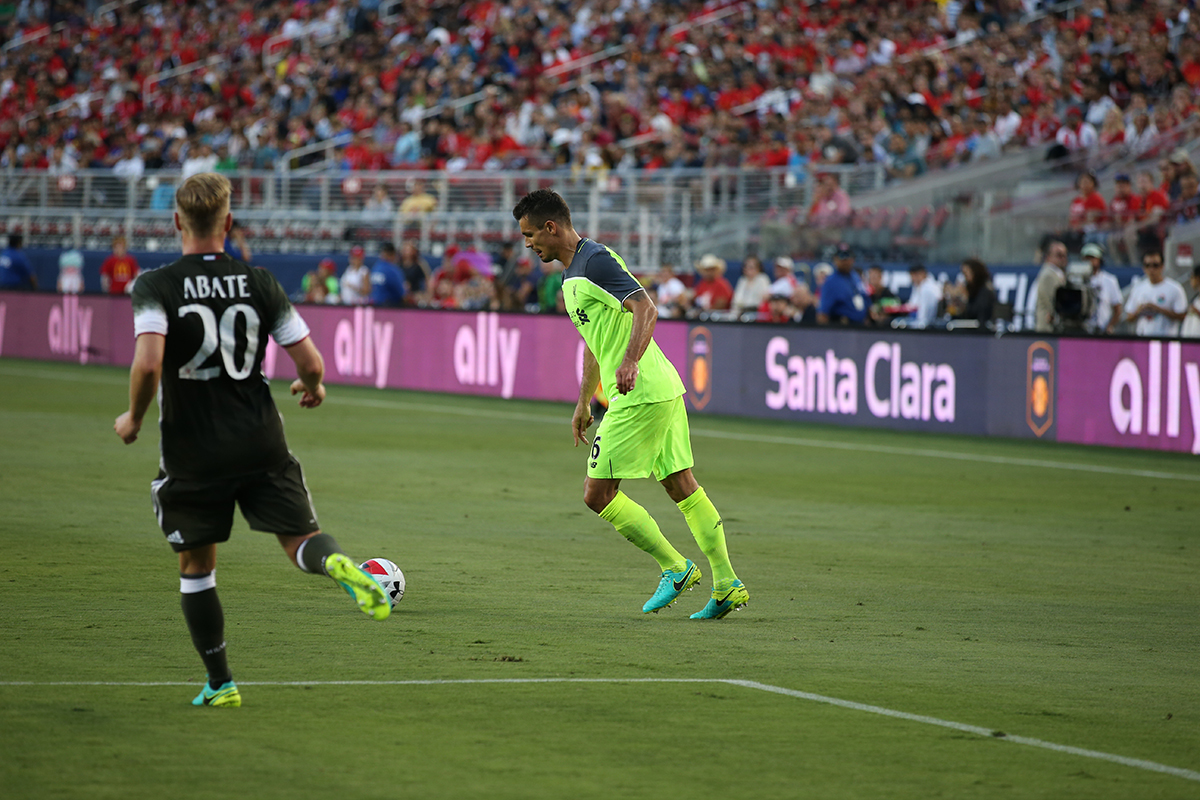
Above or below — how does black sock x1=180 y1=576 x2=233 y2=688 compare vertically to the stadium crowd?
below

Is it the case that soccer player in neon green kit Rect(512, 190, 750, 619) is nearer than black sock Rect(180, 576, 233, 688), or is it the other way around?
black sock Rect(180, 576, 233, 688)

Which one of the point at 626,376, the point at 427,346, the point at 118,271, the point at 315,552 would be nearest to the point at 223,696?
the point at 315,552

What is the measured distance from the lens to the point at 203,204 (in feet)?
19.4

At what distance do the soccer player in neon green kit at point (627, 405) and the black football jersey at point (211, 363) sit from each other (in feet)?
7.75

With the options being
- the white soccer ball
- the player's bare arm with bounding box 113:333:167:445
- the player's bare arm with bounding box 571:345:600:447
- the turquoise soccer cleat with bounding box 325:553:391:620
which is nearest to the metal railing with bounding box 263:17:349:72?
the player's bare arm with bounding box 571:345:600:447

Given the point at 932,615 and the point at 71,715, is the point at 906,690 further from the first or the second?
the point at 71,715

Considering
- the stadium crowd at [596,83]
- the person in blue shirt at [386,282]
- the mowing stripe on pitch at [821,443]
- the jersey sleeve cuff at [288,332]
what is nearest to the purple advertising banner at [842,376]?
the mowing stripe on pitch at [821,443]

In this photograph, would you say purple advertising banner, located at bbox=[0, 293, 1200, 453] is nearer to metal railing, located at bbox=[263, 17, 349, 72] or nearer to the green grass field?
the green grass field

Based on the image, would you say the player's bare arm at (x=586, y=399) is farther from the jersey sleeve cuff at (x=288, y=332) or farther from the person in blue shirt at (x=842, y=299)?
the person in blue shirt at (x=842, y=299)

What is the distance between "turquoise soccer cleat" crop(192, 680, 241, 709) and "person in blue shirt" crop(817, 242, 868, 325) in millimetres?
15014

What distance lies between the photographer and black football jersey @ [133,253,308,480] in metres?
5.91

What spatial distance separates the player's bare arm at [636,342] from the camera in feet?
26.1

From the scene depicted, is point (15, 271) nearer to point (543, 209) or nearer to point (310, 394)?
point (543, 209)

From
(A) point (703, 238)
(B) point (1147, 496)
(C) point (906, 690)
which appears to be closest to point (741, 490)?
(B) point (1147, 496)
